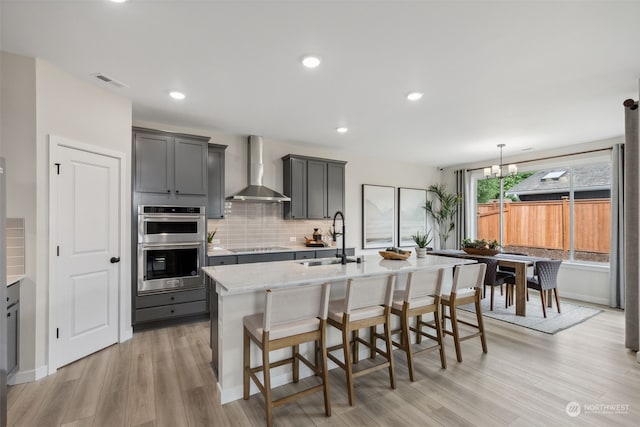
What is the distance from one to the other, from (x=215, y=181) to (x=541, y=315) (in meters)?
4.95

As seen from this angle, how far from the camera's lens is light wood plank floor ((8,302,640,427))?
81.9 inches

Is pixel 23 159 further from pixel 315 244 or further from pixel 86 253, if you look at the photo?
pixel 315 244

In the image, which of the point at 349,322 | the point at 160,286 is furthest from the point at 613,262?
the point at 160,286

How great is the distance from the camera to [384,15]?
2.00 metres

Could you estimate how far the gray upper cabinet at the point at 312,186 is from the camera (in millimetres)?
5184

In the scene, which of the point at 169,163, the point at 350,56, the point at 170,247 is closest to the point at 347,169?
the point at 169,163

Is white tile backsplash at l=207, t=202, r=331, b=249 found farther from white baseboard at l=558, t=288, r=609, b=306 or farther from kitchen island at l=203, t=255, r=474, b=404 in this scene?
white baseboard at l=558, t=288, r=609, b=306

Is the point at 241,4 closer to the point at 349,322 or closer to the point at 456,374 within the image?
the point at 349,322

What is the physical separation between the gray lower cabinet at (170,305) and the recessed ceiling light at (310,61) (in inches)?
119

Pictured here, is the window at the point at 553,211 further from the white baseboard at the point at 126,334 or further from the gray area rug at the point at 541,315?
the white baseboard at the point at 126,334

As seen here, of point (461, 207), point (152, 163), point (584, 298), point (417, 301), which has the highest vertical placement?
point (152, 163)

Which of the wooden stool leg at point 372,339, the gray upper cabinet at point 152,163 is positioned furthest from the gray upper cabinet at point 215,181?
the wooden stool leg at point 372,339

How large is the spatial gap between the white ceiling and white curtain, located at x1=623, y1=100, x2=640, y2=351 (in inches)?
14.1
